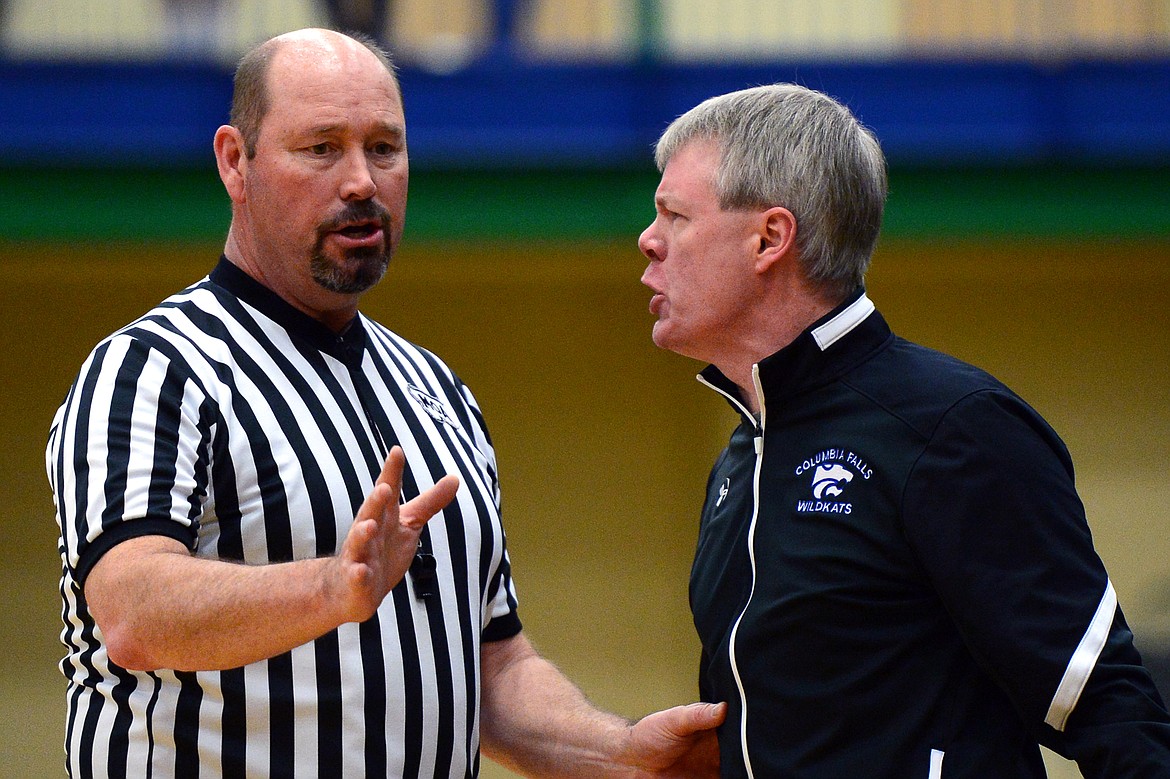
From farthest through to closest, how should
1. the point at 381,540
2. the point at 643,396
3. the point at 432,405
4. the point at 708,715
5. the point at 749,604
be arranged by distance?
Result: the point at 643,396, the point at 432,405, the point at 708,715, the point at 749,604, the point at 381,540

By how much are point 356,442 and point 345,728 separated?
53 centimetres

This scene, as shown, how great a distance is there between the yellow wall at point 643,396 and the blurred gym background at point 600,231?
0.01m

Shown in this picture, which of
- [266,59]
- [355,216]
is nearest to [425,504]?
[355,216]

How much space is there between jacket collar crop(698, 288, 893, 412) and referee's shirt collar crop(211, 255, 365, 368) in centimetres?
88

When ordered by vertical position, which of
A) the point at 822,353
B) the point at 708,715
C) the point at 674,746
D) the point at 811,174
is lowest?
the point at 674,746

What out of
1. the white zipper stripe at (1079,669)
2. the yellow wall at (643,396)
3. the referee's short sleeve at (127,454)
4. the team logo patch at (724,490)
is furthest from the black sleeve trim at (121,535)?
the yellow wall at (643,396)

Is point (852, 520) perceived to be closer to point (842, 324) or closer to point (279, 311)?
point (842, 324)

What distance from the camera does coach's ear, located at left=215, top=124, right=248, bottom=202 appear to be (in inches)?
103

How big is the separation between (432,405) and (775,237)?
876mm

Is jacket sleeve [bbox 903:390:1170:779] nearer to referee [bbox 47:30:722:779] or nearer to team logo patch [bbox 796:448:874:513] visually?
team logo patch [bbox 796:448:874:513]

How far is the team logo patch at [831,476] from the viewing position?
213cm

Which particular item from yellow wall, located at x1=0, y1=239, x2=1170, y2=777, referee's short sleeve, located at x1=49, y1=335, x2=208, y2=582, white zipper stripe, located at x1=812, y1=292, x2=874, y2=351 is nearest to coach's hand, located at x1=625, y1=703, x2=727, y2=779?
white zipper stripe, located at x1=812, y1=292, x2=874, y2=351

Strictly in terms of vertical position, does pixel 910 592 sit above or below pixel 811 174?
below

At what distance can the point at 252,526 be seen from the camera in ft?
7.49
